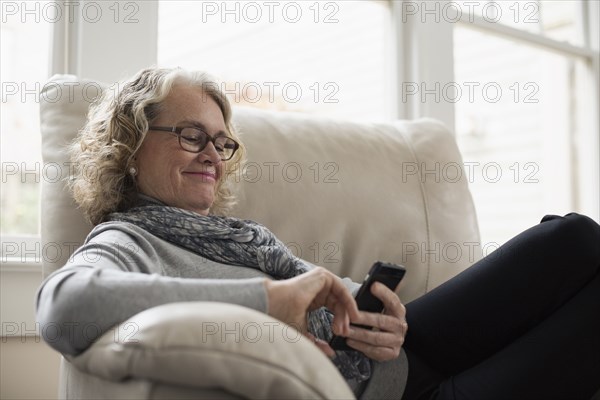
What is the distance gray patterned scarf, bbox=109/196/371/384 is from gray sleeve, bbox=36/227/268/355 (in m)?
0.36

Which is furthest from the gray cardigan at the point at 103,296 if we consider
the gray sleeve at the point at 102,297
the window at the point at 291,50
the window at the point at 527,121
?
the window at the point at 527,121

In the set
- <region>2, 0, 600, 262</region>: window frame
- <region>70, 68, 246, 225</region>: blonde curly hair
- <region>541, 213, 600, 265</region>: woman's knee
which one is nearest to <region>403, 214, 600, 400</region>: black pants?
<region>541, 213, 600, 265</region>: woman's knee

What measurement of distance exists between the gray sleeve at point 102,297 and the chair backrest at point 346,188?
A: 0.52 meters

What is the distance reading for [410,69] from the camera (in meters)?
2.66

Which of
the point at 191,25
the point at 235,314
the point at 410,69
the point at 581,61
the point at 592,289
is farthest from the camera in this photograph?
the point at 581,61

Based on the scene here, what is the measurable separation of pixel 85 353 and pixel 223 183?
2.40 feet

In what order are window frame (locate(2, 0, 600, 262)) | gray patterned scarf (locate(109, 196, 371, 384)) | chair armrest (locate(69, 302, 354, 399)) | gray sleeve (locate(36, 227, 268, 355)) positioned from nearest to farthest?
chair armrest (locate(69, 302, 354, 399)), gray sleeve (locate(36, 227, 268, 355)), gray patterned scarf (locate(109, 196, 371, 384)), window frame (locate(2, 0, 600, 262))

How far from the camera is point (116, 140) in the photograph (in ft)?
4.72

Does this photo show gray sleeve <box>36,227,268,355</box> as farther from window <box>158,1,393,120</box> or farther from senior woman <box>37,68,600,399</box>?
window <box>158,1,393,120</box>

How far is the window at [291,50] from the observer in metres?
2.22

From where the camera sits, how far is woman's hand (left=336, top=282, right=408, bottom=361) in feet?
4.06

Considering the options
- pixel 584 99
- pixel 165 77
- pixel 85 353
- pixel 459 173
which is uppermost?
pixel 584 99

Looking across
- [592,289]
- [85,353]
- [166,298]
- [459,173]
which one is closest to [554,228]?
[592,289]

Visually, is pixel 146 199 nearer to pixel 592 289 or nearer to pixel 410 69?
pixel 592 289
